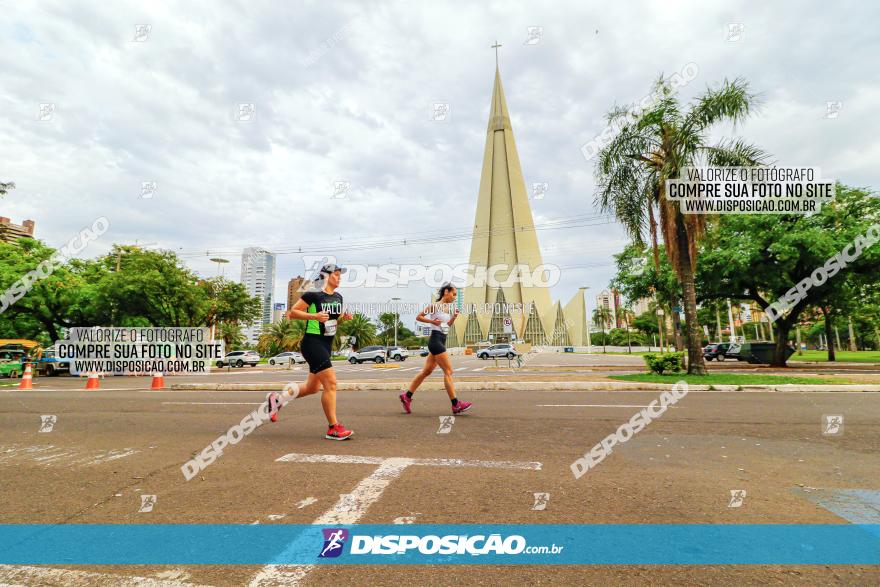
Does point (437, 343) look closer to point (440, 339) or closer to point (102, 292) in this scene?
point (440, 339)

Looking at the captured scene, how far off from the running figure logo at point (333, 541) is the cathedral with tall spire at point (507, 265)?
9413cm

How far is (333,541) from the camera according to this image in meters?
2.45

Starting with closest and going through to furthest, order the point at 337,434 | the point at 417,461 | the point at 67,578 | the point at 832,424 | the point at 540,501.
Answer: the point at 67,578, the point at 540,501, the point at 417,461, the point at 337,434, the point at 832,424

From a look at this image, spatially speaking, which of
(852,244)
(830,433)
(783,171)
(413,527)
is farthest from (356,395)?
(852,244)

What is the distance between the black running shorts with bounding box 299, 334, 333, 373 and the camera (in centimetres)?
510

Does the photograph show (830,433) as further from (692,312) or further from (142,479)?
(692,312)

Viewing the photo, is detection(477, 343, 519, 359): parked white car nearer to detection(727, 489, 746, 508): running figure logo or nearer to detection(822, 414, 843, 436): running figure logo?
detection(822, 414, 843, 436): running figure logo

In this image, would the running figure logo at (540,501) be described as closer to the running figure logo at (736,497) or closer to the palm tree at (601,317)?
the running figure logo at (736,497)

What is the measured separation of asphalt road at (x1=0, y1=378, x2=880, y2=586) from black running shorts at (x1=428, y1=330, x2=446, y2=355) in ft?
3.23

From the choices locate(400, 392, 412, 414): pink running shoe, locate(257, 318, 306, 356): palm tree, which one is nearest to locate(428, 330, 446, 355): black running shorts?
locate(400, 392, 412, 414): pink running shoe

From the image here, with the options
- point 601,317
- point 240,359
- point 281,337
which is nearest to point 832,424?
point 240,359

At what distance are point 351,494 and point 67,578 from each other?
157cm

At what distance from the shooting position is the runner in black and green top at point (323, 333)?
16.7ft

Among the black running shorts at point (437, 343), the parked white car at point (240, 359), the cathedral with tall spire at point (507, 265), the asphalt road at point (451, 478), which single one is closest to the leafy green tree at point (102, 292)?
the parked white car at point (240, 359)
